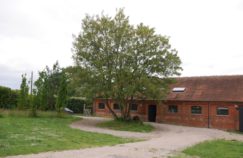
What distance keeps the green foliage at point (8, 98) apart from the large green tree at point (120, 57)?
13163mm

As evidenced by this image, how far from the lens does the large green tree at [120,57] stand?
33.0 metres

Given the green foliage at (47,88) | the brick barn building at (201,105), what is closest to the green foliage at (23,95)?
the green foliage at (47,88)

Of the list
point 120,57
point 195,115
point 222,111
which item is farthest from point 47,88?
point 222,111

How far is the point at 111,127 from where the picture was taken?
1270 inches

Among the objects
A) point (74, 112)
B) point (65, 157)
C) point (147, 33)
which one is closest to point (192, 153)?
point (65, 157)

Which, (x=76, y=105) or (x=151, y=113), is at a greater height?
(x=76, y=105)

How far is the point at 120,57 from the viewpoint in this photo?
33.1 m

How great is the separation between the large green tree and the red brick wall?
583cm

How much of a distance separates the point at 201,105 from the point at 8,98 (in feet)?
74.1

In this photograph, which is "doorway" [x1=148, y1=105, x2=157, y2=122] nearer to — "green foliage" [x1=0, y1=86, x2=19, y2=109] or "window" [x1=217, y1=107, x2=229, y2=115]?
"window" [x1=217, y1=107, x2=229, y2=115]

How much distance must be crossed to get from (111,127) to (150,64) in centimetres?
691

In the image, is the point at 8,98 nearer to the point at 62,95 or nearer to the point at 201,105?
the point at 62,95

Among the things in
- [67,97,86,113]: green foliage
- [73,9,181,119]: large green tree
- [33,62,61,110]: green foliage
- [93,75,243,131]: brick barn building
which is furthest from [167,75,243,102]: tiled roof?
[67,97,86,113]: green foliage

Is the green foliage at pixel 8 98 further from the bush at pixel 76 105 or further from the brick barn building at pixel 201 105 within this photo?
the brick barn building at pixel 201 105
